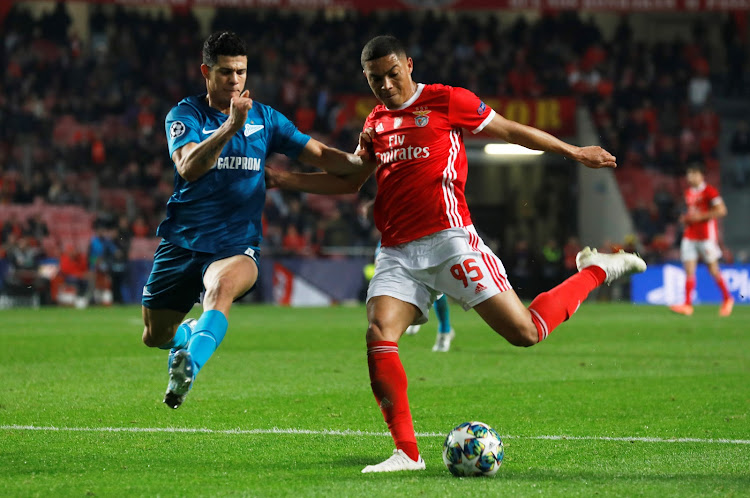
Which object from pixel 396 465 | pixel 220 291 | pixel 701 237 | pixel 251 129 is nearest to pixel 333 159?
pixel 251 129

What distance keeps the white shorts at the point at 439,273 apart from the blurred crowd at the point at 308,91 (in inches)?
727

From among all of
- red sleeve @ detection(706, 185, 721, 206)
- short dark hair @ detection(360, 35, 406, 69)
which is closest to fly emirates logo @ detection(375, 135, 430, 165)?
short dark hair @ detection(360, 35, 406, 69)

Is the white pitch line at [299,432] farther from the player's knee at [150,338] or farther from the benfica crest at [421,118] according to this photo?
the benfica crest at [421,118]

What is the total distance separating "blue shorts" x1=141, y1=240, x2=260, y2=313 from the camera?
6227mm

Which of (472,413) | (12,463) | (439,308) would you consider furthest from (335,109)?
(12,463)

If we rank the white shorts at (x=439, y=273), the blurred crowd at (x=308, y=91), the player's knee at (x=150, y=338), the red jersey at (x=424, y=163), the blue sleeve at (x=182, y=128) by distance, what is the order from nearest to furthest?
1. the white shorts at (x=439, y=273)
2. the red jersey at (x=424, y=163)
3. the blue sleeve at (x=182, y=128)
4. the player's knee at (x=150, y=338)
5. the blurred crowd at (x=308, y=91)

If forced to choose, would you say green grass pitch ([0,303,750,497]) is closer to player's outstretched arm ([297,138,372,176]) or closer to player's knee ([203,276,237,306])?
player's knee ([203,276,237,306])

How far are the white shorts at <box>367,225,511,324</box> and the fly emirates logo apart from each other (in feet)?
1.46

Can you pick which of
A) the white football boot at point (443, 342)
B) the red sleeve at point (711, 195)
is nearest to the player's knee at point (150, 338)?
the white football boot at point (443, 342)

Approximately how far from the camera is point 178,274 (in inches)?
251

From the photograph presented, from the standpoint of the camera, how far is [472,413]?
742cm

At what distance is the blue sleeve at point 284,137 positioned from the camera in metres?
6.54

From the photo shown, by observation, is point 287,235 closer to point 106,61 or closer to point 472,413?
point 106,61

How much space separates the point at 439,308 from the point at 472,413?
464 centimetres
